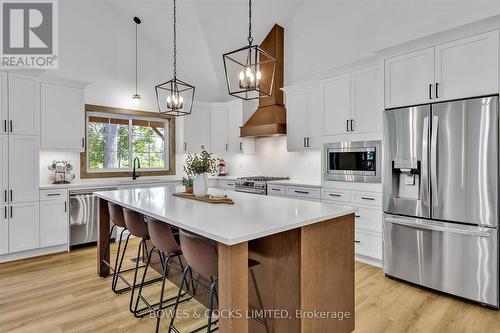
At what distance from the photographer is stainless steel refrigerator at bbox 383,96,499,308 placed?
8.11ft

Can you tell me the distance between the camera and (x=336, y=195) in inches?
153

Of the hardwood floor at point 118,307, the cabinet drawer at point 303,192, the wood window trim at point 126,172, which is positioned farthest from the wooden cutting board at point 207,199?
the wood window trim at point 126,172

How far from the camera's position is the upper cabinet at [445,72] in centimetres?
249

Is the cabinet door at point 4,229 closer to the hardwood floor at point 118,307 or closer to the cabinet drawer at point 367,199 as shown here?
the hardwood floor at point 118,307

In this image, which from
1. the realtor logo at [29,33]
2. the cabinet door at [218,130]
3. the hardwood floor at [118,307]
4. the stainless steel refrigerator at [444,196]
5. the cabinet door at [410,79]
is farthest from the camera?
the cabinet door at [218,130]

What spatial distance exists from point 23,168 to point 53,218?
0.78m

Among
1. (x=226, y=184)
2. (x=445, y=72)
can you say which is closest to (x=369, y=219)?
(x=445, y=72)

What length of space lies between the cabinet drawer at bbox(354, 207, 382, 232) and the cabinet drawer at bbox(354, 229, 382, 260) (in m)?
0.06

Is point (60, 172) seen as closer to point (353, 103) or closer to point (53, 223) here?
point (53, 223)

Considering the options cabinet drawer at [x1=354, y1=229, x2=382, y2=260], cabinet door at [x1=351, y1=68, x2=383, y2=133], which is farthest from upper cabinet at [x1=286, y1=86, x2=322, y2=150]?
cabinet drawer at [x1=354, y1=229, x2=382, y2=260]

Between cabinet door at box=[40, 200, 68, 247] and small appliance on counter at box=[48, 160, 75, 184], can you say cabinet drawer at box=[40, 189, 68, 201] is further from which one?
small appliance on counter at box=[48, 160, 75, 184]

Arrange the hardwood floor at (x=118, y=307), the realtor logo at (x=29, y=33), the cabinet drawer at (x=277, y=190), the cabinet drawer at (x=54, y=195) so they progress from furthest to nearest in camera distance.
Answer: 1. the cabinet drawer at (x=277, y=190)
2. the realtor logo at (x=29, y=33)
3. the cabinet drawer at (x=54, y=195)
4. the hardwood floor at (x=118, y=307)

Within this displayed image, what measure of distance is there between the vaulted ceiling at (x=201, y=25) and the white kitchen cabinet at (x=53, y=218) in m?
3.10

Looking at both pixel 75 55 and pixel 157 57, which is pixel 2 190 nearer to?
pixel 75 55
